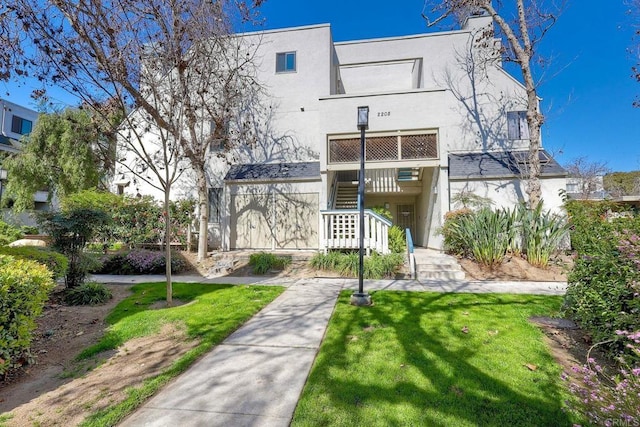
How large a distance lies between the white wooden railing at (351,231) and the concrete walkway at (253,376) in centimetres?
403

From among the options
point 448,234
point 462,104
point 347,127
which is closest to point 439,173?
point 448,234

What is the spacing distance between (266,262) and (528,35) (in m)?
12.0

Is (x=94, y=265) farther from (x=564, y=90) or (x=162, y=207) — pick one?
(x=564, y=90)

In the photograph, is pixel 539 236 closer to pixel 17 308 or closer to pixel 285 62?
pixel 17 308

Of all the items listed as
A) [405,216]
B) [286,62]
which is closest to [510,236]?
[405,216]

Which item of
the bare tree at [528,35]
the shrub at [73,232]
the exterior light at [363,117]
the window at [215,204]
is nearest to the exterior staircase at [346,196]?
the window at [215,204]

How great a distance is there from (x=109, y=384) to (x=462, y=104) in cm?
1538

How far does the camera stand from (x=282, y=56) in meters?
14.6

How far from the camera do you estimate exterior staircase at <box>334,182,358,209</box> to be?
13746 mm

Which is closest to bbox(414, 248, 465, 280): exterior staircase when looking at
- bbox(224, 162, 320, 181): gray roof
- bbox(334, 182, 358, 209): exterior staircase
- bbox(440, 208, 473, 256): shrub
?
bbox(440, 208, 473, 256): shrub

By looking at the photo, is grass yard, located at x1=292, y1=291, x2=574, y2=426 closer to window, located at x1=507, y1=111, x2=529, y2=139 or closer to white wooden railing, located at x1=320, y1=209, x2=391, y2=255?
white wooden railing, located at x1=320, y1=209, x2=391, y2=255

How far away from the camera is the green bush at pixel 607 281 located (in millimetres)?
3035

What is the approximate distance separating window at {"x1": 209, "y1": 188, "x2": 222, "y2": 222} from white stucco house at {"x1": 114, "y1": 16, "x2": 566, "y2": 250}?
0.05m

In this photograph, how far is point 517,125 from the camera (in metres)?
13.2
